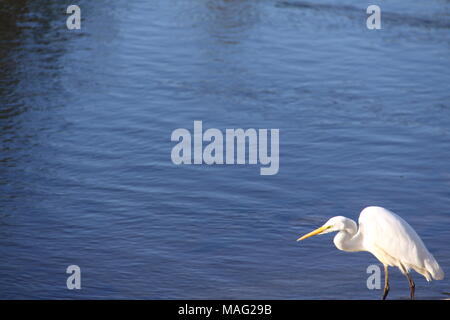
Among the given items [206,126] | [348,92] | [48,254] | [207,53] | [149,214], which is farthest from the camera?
[207,53]

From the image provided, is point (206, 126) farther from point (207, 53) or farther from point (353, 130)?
point (207, 53)

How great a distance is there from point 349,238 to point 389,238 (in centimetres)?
46

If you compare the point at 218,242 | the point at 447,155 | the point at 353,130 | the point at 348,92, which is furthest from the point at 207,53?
the point at 218,242

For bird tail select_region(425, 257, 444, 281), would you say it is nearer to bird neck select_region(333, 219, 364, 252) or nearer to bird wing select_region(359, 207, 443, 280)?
bird wing select_region(359, 207, 443, 280)

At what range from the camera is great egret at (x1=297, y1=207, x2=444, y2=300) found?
8.08 meters

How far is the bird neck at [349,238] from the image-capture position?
27.2ft

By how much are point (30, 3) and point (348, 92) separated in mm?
8522

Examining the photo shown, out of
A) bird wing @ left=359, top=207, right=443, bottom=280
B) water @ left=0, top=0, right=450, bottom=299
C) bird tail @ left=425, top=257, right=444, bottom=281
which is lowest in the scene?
bird tail @ left=425, top=257, right=444, bottom=281

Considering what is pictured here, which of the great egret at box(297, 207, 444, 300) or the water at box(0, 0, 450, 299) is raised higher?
the water at box(0, 0, 450, 299)

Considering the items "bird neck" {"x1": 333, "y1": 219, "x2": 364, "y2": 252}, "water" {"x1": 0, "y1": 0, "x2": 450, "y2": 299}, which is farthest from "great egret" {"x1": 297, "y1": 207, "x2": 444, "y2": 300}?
"water" {"x1": 0, "y1": 0, "x2": 450, "y2": 299}

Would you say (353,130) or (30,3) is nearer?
(353,130)

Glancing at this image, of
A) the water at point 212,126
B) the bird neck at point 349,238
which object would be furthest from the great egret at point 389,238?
the water at point 212,126

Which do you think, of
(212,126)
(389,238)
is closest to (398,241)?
(389,238)

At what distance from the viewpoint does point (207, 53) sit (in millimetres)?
16703
